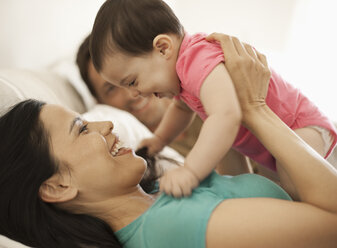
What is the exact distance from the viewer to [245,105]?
912 mm

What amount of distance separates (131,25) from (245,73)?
0.35 metres

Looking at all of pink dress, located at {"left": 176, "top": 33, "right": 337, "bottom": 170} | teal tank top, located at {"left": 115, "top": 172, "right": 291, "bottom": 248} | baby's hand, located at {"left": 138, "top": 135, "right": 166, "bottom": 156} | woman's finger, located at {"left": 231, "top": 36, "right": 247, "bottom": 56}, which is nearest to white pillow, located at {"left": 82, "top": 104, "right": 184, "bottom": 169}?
baby's hand, located at {"left": 138, "top": 135, "right": 166, "bottom": 156}

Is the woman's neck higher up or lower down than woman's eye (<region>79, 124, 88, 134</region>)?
lower down

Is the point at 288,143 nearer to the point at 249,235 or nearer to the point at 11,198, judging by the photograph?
the point at 249,235

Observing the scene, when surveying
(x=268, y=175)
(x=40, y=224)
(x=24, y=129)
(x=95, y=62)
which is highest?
(x=95, y=62)

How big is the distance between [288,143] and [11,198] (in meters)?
0.75

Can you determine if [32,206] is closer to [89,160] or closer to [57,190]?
[57,190]

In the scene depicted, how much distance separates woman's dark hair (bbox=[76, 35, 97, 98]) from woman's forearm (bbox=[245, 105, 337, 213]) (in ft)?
4.57

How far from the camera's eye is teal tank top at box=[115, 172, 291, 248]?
0.78 metres

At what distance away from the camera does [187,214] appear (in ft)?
2.61

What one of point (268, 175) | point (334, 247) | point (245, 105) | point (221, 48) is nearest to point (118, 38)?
point (221, 48)

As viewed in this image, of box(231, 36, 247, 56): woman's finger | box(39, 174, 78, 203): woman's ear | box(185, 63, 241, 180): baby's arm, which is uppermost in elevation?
box(231, 36, 247, 56): woman's finger

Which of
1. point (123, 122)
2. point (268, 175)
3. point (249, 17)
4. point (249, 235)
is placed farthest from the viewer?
point (249, 17)

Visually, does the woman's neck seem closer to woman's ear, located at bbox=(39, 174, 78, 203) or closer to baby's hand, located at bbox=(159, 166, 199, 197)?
woman's ear, located at bbox=(39, 174, 78, 203)
